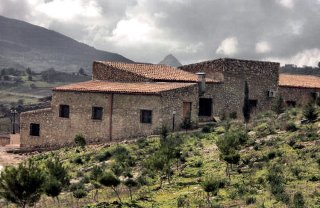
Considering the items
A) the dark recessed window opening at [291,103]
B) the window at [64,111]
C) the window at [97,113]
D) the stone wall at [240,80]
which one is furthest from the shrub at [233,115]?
the window at [64,111]

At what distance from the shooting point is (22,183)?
15.7 m

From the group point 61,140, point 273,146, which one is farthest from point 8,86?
point 273,146

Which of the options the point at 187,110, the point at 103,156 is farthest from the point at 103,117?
the point at 103,156

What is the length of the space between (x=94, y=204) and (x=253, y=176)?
21.6 feet

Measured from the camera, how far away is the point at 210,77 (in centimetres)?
3975

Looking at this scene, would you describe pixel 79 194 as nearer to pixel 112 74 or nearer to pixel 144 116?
pixel 144 116

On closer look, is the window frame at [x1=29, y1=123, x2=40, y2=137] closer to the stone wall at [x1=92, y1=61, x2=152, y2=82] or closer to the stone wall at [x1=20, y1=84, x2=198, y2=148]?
the stone wall at [x1=20, y1=84, x2=198, y2=148]

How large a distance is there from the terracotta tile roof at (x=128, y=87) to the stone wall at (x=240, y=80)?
508cm

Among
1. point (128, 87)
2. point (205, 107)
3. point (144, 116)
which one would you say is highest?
point (128, 87)

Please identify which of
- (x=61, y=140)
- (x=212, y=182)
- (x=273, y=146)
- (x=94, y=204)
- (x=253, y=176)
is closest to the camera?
(x=212, y=182)

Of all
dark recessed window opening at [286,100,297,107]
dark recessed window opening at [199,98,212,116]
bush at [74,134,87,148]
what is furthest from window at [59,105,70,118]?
dark recessed window opening at [286,100,297,107]

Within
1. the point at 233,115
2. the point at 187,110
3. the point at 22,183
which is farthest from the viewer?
the point at 233,115

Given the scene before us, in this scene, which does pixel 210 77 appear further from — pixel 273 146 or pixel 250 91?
pixel 273 146

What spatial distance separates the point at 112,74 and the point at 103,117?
20.3ft
